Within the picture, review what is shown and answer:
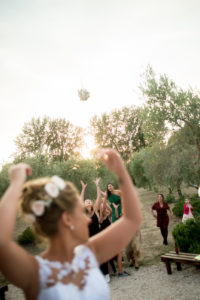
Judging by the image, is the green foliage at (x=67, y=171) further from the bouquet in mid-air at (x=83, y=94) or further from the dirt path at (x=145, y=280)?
the dirt path at (x=145, y=280)

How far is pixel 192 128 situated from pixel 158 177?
6.08m

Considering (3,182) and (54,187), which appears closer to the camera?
(54,187)

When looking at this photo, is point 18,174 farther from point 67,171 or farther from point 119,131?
point 119,131

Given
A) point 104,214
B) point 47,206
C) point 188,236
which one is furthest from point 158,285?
point 47,206

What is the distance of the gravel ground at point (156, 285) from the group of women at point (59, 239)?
16.2 ft

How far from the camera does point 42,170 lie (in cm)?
2047

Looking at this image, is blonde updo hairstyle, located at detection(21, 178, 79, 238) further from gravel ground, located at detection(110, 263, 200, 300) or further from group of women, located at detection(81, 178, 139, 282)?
gravel ground, located at detection(110, 263, 200, 300)

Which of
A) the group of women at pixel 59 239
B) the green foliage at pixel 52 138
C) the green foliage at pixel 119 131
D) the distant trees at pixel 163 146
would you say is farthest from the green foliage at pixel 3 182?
the green foliage at pixel 119 131

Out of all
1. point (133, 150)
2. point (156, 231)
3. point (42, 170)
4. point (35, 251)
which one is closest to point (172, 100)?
point (156, 231)

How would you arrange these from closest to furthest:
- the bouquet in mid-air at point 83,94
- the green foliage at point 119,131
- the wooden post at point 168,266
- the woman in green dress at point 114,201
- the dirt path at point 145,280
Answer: the dirt path at point 145,280
the wooden post at point 168,266
the woman in green dress at point 114,201
the bouquet in mid-air at point 83,94
the green foliage at point 119,131

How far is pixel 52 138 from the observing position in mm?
35562

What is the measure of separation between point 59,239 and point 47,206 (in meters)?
A: 0.20

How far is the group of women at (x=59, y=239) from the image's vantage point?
112 cm

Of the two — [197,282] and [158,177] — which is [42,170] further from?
[197,282]
